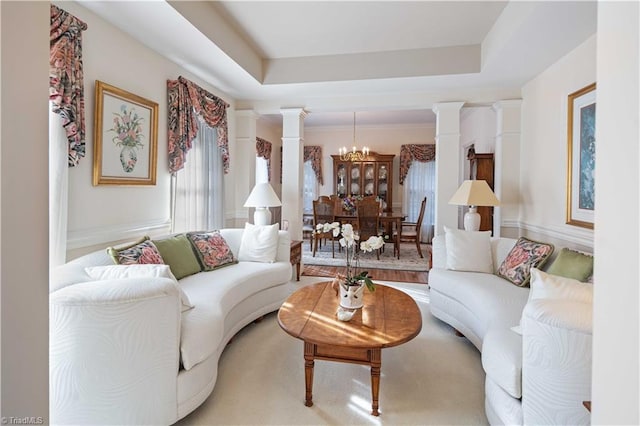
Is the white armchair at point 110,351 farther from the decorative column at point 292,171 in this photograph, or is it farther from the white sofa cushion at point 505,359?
the decorative column at point 292,171

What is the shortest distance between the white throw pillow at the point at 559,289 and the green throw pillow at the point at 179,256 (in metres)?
2.41

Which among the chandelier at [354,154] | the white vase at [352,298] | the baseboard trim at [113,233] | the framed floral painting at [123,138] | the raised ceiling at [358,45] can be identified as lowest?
the white vase at [352,298]

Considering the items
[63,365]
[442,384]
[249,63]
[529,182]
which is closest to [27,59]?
[63,365]

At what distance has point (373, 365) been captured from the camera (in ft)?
5.84

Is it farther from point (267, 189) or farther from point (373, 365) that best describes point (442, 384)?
point (267, 189)

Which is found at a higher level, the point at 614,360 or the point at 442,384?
the point at 614,360

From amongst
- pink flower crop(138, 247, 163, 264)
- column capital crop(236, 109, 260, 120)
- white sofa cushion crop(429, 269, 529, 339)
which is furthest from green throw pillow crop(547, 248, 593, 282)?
column capital crop(236, 109, 260, 120)

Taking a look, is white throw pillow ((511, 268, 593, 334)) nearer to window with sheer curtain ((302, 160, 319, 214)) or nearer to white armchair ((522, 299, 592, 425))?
white armchair ((522, 299, 592, 425))

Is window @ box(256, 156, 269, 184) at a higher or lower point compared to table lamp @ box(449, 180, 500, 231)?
higher

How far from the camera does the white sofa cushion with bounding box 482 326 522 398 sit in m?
1.52

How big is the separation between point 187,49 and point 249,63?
29.2 inches

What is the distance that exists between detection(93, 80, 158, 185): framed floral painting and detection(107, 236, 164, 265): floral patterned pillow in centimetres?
58

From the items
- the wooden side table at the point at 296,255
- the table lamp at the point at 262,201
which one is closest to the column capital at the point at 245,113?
the table lamp at the point at 262,201

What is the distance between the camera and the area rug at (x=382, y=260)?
521 cm
